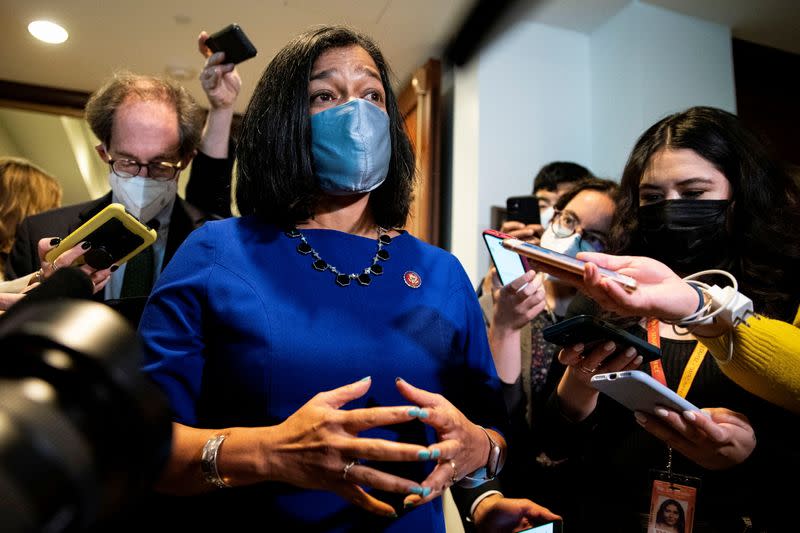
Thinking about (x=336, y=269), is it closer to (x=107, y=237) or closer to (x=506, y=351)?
(x=107, y=237)

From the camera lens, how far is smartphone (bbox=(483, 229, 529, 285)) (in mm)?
1150

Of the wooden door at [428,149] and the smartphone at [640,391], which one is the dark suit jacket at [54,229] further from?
the wooden door at [428,149]

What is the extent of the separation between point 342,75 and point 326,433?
2.14 ft

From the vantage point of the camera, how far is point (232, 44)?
152 centimetres

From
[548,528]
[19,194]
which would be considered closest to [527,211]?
[548,528]

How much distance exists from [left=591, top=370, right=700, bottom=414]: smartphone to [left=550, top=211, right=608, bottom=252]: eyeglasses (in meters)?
0.87

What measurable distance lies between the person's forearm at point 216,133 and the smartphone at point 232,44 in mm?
135

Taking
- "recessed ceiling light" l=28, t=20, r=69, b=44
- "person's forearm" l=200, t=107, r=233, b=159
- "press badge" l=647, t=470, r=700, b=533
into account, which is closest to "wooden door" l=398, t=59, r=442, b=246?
"person's forearm" l=200, t=107, r=233, b=159

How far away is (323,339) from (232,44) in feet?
3.17

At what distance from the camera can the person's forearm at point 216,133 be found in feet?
5.14

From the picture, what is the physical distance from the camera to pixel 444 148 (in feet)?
10.3

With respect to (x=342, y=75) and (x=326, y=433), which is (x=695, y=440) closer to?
(x=326, y=433)

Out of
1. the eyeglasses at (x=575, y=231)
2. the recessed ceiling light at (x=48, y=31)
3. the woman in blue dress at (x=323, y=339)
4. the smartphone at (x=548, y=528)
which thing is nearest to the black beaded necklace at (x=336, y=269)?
the woman in blue dress at (x=323, y=339)

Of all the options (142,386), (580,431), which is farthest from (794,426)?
(142,386)
